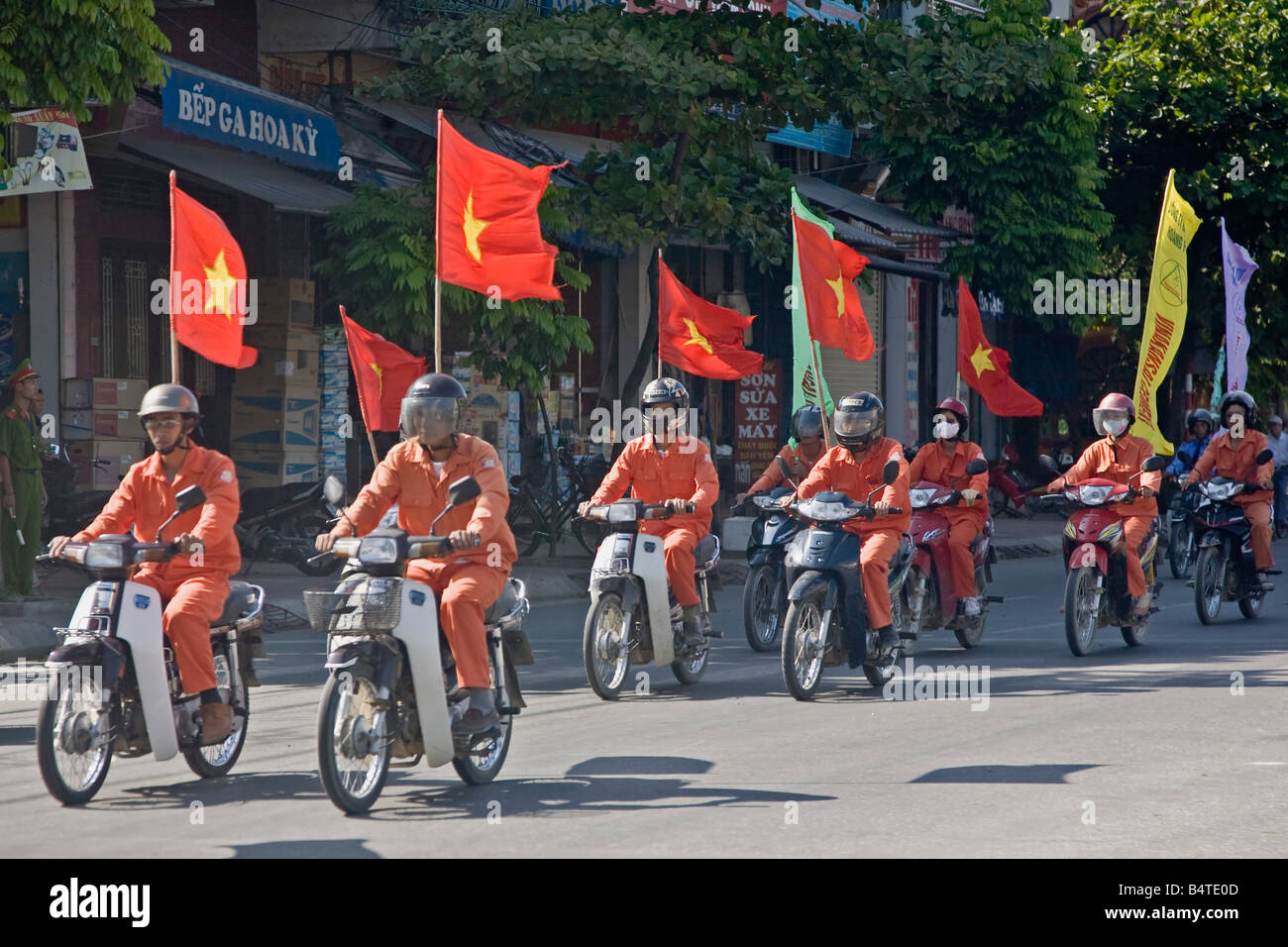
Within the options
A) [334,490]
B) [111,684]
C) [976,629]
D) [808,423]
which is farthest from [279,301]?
[111,684]

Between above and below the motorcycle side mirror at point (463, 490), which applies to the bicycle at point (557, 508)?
below

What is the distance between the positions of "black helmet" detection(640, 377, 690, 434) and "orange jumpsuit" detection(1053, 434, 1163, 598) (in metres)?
2.84

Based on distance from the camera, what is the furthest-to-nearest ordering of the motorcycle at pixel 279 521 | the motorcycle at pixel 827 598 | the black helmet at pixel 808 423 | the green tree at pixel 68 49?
1. the motorcycle at pixel 279 521
2. the black helmet at pixel 808 423
3. the green tree at pixel 68 49
4. the motorcycle at pixel 827 598

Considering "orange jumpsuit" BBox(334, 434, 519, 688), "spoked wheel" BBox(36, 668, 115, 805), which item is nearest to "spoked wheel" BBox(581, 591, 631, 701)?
"orange jumpsuit" BBox(334, 434, 519, 688)

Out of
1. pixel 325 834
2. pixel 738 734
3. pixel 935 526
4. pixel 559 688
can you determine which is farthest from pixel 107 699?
pixel 935 526

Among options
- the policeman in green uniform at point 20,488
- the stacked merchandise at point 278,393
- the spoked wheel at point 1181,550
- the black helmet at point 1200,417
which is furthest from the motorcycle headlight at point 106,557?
the black helmet at point 1200,417

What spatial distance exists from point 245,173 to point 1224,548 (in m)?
8.83

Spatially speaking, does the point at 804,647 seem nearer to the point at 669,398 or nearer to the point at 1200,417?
the point at 669,398

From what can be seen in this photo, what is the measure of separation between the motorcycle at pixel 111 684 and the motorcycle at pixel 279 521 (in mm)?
8106

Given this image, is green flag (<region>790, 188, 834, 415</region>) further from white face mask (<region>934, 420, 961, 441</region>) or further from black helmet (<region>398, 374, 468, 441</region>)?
black helmet (<region>398, 374, 468, 441</region>)

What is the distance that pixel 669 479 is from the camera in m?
10.4

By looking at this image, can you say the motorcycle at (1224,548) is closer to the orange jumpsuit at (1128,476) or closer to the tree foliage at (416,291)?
the orange jumpsuit at (1128,476)

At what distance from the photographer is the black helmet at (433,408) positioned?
279 inches

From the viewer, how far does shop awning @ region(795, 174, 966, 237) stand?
2267 cm
